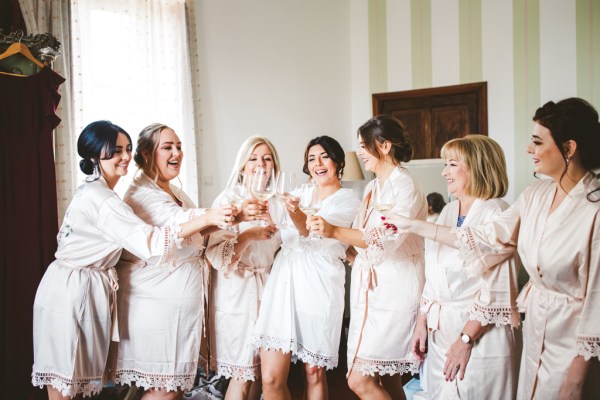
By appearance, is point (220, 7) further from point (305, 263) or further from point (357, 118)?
point (305, 263)

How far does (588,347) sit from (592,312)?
4.1 inches

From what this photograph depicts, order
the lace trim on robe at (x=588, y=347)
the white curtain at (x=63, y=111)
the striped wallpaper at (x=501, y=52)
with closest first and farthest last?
1. the lace trim on robe at (x=588, y=347)
2. the white curtain at (x=63, y=111)
3. the striped wallpaper at (x=501, y=52)

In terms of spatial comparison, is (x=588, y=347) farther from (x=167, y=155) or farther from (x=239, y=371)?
(x=167, y=155)

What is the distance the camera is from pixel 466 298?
1.89 meters

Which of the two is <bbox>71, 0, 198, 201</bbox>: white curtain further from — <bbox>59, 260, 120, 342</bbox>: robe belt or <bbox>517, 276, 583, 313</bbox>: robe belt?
<bbox>517, 276, 583, 313</bbox>: robe belt

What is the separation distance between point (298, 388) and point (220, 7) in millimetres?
3646

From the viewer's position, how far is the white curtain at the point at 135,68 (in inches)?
154

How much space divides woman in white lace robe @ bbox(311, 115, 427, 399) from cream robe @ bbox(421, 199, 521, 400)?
15cm

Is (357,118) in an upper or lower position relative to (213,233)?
upper

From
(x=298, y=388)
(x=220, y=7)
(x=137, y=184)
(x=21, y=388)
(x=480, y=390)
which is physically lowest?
(x=298, y=388)

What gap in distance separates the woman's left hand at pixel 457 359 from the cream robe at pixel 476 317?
0.02 meters

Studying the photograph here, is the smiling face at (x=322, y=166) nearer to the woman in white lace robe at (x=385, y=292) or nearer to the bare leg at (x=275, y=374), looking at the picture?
the woman in white lace robe at (x=385, y=292)

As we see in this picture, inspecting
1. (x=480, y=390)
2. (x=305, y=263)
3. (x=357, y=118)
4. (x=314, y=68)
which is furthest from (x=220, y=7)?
(x=480, y=390)

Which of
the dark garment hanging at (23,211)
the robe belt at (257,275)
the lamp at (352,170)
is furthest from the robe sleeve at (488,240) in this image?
the lamp at (352,170)
